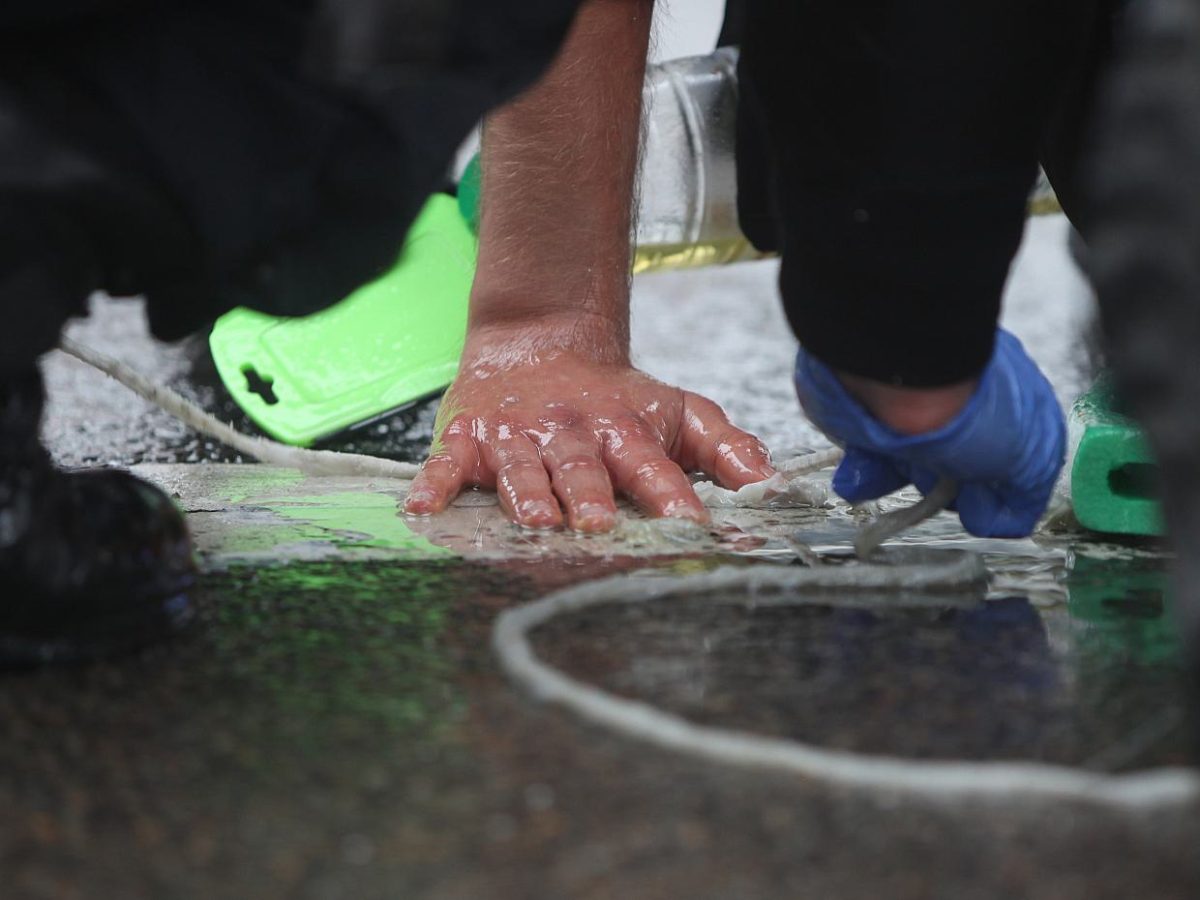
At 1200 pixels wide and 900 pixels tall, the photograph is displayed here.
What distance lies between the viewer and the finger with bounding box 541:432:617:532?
1.24m

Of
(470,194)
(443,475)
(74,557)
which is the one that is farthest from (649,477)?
(470,194)

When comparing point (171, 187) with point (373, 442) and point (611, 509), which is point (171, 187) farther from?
point (373, 442)

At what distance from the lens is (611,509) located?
1.26 m

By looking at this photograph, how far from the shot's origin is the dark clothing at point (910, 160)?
0.87m

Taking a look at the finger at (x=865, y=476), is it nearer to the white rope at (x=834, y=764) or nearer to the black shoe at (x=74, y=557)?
the white rope at (x=834, y=764)

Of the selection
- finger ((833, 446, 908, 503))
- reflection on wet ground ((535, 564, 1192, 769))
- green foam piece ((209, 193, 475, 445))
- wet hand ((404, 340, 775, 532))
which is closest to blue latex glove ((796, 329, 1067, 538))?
finger ((833, 446, 908, 503))

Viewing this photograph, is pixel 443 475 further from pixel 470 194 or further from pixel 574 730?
pixel 470 194

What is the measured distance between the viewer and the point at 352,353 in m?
1.88

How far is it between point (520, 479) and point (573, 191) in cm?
46

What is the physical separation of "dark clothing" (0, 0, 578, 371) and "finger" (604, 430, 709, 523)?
50 cm

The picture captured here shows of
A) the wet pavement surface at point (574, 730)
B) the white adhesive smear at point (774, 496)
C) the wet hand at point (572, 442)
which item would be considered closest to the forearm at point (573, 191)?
the wet hand at point (572, 442)

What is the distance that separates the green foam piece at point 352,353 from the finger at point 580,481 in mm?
498

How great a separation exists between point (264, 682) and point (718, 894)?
0.35 metres

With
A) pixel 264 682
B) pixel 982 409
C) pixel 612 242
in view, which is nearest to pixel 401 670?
pixel 264 682
